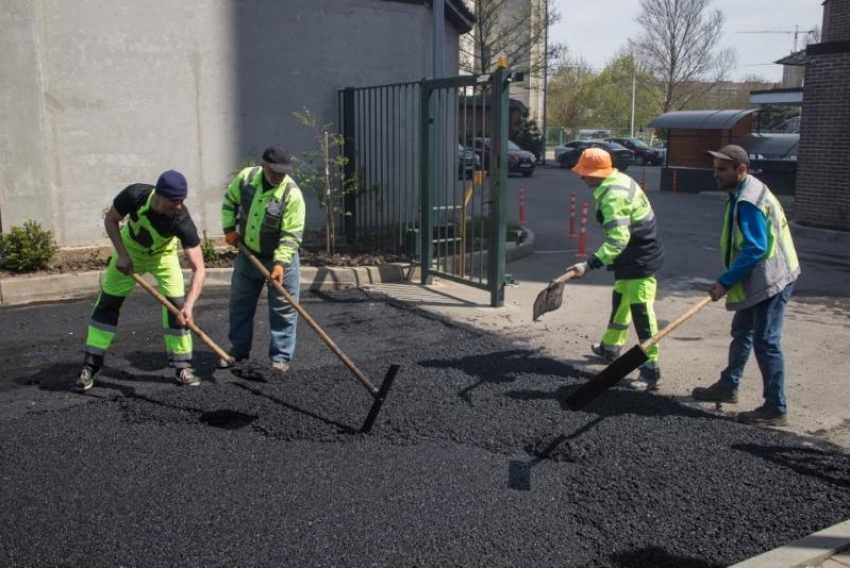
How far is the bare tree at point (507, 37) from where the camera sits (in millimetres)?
31000

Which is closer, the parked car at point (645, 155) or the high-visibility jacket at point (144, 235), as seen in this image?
the high-visibility jacket at point (144, 235)

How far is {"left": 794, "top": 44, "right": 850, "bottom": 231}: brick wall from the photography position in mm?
14188

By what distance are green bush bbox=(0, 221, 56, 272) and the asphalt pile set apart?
2.69 m

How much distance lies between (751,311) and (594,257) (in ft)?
3.65

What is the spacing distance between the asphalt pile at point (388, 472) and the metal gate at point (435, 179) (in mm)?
2491

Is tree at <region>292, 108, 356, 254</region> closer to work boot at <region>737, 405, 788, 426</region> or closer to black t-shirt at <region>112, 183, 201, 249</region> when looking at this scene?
black t-shirt at <region>112, 183, 201, 249</region>

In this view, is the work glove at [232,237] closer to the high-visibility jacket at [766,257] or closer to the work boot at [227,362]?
the work boot at [227,362]

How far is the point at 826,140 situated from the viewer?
571 inches

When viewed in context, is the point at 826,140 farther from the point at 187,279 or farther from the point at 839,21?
the point at 187,279

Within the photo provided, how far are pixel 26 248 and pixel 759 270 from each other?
7467 millimetres

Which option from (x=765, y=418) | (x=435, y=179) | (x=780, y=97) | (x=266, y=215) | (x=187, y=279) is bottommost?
(x=765, y=418)

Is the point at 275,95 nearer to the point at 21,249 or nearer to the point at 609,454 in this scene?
the point at 21,249

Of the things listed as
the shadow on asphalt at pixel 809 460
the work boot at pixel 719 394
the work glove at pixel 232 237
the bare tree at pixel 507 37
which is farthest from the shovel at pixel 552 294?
the bare tree at pixel 507 37

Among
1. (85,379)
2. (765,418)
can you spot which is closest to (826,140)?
(765,418)
